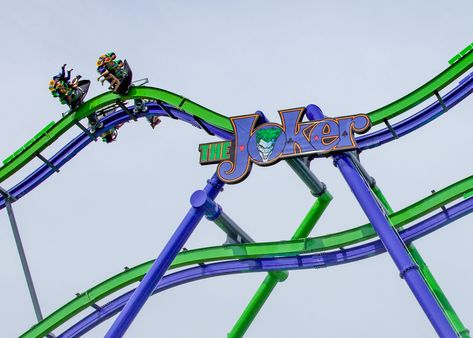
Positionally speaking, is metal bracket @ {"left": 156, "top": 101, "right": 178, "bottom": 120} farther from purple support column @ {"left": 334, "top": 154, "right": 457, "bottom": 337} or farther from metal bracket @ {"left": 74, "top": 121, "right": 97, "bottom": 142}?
purple support column @ {"left": 334, "top": 154, "right": 457, "bottom": 337}

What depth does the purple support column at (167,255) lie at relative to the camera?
1100cm

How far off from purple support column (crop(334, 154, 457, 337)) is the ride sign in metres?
0.24

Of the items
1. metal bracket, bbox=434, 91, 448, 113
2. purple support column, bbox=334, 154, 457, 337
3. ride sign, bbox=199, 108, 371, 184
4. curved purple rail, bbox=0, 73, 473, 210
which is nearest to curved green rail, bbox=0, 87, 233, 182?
curved purple rail, bbox=0, 73, 473, 210

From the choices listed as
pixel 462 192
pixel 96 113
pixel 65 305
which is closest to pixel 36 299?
pixel 65 305

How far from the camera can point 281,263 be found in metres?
11.5

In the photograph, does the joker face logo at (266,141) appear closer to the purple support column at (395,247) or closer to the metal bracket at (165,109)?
the purple support column at (395,247)

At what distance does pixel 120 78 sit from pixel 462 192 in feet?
16.4

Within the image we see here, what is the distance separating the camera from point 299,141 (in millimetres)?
11086

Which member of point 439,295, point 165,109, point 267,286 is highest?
point 165,109

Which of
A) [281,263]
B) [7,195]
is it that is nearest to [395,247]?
[281,263]

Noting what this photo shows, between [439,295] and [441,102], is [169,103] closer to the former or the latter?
[441,102]

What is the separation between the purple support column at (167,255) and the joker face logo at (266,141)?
0.70 metres

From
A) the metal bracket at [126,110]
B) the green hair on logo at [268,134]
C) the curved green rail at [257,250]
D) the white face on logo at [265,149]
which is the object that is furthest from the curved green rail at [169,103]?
the curved green rail at [257,250]

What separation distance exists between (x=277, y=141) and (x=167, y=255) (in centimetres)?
177
